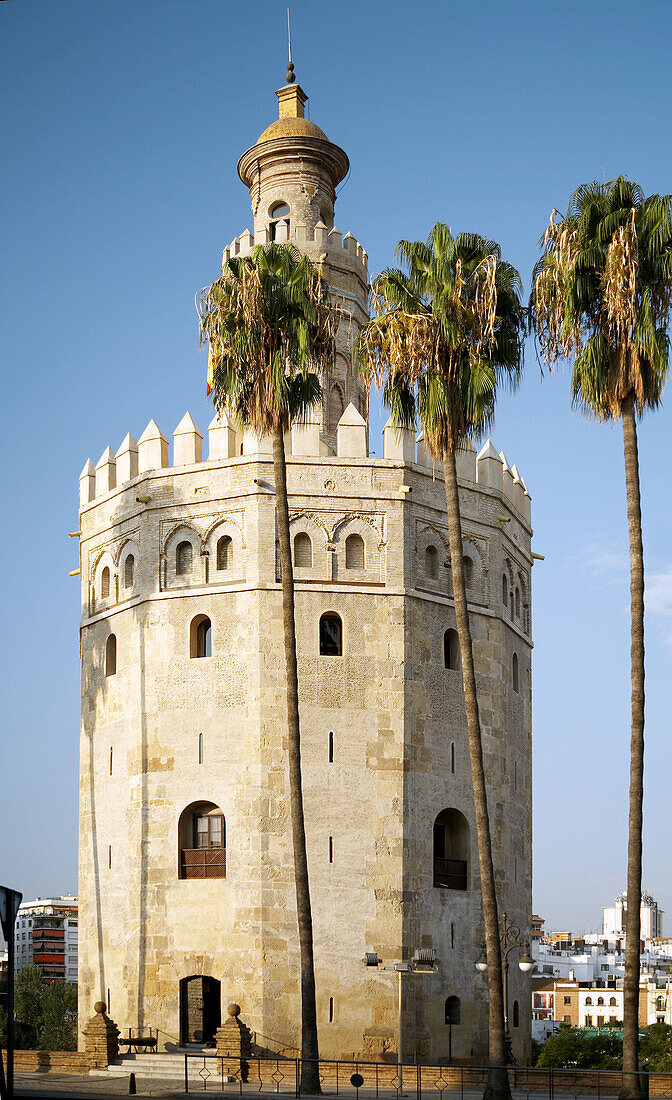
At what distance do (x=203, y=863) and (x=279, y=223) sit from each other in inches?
682

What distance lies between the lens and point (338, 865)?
27.6 m

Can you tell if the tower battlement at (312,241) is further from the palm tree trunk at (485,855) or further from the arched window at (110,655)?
the palm tree trunk at (485,855)

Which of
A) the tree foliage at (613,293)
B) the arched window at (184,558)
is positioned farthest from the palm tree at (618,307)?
the arched window at (184,558)

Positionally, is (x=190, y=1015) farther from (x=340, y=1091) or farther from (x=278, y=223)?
(x=278, y=223)

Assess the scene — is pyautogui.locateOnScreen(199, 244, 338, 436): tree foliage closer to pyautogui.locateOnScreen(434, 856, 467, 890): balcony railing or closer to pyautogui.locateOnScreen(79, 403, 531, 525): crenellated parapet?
pyautogui.locateOnScreen(79, 403, 531, 525): crenellated parapet

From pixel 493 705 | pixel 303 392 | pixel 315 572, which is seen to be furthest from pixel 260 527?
pixel 493 705

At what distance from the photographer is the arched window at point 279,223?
35.5m

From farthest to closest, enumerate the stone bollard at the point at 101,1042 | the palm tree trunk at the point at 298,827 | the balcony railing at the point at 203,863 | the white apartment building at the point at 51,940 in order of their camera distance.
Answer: the white apartment building at the point at 51,940 → the balcony railing at the point at 203,863 → the stone bollard at the point at 101,1042 → the palm tree trunk at the point at 298,827

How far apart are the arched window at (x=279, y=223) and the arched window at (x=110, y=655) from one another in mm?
11814

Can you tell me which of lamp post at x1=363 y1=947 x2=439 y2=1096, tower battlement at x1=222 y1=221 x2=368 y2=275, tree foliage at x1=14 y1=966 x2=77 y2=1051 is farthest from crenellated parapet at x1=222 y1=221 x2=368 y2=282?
tree foliage at x1=14 y1=966 x2=77 y2=1051

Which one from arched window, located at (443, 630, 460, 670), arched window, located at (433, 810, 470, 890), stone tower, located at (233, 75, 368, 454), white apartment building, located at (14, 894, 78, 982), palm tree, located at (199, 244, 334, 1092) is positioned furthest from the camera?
white apartment building, located at (14, 894, 78, 982)

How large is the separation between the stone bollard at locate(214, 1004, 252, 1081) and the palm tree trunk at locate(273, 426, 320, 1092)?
169 centimetres

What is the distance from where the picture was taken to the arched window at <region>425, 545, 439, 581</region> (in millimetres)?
30312

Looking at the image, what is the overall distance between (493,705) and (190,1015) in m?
9.67
